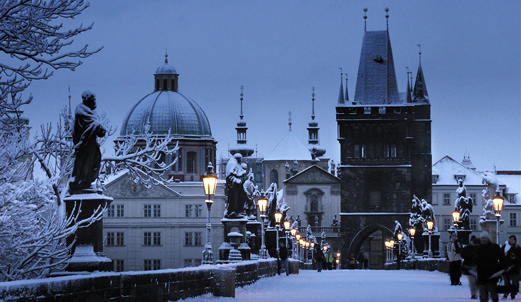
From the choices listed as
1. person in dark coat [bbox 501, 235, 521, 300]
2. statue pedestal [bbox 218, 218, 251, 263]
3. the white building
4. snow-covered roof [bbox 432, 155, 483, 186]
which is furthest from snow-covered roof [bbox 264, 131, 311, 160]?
person in dark coat [bbox 501, 235, 521, 300]

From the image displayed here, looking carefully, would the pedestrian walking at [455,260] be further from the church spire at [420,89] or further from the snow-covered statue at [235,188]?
the church spire at [420,89]

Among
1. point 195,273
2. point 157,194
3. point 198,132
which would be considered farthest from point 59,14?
point 198,132

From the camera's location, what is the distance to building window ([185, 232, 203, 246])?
116 meters

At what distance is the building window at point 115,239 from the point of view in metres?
115

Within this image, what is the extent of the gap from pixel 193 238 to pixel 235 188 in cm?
8025

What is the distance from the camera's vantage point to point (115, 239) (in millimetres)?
115375

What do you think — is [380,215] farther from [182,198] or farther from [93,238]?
[93,238]

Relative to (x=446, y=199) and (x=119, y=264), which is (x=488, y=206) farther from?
(x=119, y=264)

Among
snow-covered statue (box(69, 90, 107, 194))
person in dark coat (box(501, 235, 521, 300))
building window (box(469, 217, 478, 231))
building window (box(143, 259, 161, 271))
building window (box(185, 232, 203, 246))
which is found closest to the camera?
snow-covered statue (box(69, 90, 107, 194))

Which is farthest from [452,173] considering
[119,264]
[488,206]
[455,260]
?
[455,260]

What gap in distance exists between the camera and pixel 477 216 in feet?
442

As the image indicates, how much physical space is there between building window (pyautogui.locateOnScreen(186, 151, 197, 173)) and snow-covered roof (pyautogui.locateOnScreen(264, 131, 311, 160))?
41.6 metres

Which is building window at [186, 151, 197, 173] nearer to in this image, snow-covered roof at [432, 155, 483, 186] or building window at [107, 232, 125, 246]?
building window at [107, 232, 125, 246]

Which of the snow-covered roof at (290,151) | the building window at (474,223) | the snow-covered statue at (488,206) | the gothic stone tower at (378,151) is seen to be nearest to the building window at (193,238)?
the gothic stone tower at (378,151)
